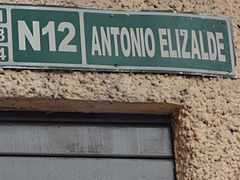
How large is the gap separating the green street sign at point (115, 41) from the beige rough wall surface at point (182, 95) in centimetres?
3

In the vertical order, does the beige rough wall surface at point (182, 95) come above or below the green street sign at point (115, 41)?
below

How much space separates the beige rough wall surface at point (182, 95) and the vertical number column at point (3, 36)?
0.04 meters

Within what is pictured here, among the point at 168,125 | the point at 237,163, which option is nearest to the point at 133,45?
the point at 168,125

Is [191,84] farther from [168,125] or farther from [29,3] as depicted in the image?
[29,3]

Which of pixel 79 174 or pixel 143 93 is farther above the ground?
pixel 143 93

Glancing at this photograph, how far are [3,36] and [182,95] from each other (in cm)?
58

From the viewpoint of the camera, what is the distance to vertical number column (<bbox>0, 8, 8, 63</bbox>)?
8.39ft

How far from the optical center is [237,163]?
2.62 m

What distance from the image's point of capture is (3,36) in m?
2.57

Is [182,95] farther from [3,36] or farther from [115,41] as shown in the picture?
[3,36]

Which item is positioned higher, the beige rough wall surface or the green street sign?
the green street sign

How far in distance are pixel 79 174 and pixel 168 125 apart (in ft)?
1.10

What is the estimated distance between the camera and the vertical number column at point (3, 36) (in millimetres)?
2557

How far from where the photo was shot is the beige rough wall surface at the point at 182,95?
257 centimetres
